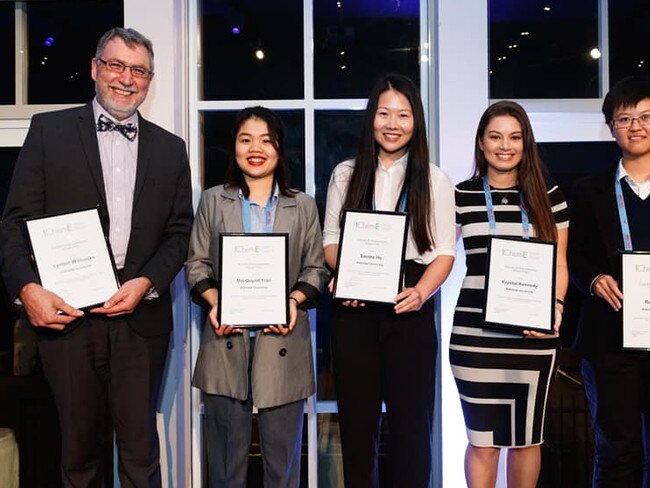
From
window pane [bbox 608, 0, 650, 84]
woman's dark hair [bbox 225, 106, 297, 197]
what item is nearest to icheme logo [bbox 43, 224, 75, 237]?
woman's dark hair [bbox 225, 106, 297, 197]

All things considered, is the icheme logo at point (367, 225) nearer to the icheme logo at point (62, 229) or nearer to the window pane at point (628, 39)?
the icheme logo at point (62, 229)

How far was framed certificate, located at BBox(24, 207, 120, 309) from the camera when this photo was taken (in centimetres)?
188

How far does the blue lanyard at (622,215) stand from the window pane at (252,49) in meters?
1.43

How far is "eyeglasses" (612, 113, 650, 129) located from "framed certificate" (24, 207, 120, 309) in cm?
Result: 183

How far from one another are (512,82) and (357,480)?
1.96 meters

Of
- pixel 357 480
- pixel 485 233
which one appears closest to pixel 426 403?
pixel 357 480

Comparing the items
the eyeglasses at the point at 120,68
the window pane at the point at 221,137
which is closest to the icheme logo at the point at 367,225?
the window pane at the point at 221,137

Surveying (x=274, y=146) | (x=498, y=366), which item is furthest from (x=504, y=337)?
(x=274, y=146)

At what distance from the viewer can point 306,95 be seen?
9.18ft

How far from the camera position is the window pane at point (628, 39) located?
288 centimetres

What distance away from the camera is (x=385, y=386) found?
2.10 m

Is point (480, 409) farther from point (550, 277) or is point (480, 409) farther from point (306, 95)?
point (306, 95)

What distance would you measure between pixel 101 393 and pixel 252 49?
174 cm

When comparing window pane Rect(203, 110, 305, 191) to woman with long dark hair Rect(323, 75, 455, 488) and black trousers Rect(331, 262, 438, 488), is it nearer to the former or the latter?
woman with long dark hair Rect(323, 75, 455, 488)
